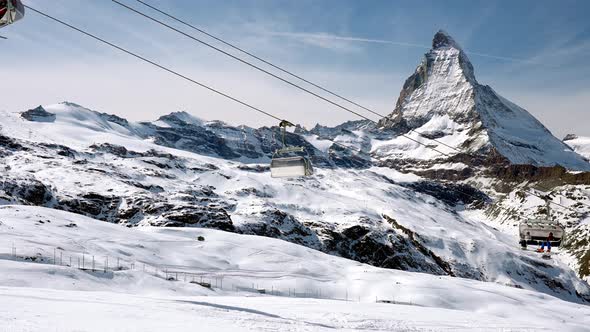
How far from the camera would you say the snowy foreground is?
22.6 meters

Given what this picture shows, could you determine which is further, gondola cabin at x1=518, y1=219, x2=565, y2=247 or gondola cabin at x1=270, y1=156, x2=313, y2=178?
gondola cabin at x1=518, y1=219, x2=565, y2=247

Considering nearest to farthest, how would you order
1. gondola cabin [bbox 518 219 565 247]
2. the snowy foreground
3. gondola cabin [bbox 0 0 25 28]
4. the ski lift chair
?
gondola cabin [bbox 0 0 25 28] < the snowy foreground < the ski lift chair < gondola cabin [bbox 518 219 565 247]

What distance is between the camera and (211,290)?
6450 cm

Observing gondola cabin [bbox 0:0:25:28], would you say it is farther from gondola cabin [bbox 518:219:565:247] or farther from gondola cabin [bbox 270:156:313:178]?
gondola cabin [bbox 518:219:565:247]

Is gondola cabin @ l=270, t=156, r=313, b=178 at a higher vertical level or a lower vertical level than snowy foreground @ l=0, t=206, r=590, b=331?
higher

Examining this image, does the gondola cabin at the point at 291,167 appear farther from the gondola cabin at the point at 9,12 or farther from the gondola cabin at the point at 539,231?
the gondola cabin at the point at 539,231

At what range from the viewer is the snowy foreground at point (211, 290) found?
22578mm

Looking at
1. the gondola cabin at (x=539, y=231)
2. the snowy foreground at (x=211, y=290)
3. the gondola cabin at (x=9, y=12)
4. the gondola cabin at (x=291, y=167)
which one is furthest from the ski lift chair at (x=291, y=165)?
the gondola cabin at (x=539, y=231)

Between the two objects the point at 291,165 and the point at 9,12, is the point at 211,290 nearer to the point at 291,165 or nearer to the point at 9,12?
the point at 291,165

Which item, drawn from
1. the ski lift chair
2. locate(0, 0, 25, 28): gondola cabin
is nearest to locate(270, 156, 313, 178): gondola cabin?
the ski lift chair

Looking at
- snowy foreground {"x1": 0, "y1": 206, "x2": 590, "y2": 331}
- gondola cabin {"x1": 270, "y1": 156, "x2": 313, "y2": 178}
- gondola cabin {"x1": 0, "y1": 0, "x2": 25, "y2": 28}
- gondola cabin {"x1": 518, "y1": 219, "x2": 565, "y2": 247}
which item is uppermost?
gondola cabin {"x1": 0, "y1": 0, "x2": 25, "y2": 28}

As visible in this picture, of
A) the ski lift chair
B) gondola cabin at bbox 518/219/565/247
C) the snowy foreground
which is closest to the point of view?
the snowy foreground

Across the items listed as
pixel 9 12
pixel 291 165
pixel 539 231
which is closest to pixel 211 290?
pixel 539 231

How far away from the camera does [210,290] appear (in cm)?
6425
